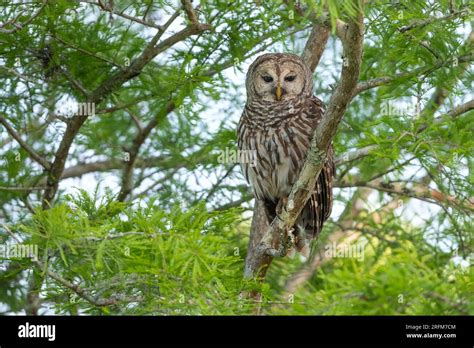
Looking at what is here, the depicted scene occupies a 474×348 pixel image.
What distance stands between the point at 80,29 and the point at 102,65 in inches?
11.6

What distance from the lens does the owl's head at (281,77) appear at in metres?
6.66

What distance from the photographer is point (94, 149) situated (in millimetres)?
8484

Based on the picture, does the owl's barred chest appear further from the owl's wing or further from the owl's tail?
the owl's tail

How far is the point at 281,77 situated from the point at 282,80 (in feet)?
0.07

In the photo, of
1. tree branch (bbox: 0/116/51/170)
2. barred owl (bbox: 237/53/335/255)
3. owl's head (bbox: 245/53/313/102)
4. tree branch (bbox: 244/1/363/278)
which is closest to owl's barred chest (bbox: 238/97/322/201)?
barred owl (bbox: 237/53/335/255)

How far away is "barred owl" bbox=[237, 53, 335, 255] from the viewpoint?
21.1ft

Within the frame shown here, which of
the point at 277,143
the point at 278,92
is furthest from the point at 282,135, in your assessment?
the point at 278,92

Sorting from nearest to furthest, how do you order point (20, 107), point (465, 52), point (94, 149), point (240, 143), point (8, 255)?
point (8, 255) < point (465, 52) < point (240, 143) < point (20, 107) < point (94, 149)

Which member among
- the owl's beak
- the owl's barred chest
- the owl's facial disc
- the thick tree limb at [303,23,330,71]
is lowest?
the owl's barred chest

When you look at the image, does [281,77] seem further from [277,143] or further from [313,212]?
[313,212]
